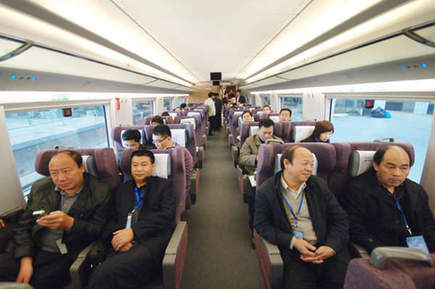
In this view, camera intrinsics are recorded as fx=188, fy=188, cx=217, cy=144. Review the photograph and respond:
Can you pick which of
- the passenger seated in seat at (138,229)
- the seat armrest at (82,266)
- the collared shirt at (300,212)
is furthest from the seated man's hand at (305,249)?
the seat armrest at (82,266)

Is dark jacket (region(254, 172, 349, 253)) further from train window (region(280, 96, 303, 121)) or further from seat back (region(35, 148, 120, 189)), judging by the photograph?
train window (region(280, 96, 303, 121))

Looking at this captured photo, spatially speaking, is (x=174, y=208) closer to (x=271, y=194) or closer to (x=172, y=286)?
(x=172, y=286)

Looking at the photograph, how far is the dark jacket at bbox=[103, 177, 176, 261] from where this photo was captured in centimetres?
185

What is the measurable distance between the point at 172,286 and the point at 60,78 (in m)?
3.17

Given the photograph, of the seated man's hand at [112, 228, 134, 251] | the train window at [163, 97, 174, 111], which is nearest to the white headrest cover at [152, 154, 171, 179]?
the seated man's hand at [112, 228, 134, 251]

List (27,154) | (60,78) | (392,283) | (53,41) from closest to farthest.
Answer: (392,283) < (53,41) < (60,78) < (27,154)

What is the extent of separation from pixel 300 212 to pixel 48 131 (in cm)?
464

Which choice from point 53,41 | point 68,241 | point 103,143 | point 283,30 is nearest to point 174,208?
point 68,241

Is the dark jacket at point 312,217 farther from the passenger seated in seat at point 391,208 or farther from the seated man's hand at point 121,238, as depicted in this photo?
the seated man's hand at point 121,238

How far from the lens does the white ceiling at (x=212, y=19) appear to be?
2240 mm

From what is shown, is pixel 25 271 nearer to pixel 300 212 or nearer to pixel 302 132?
pixel 300 212

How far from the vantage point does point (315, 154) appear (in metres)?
2.16

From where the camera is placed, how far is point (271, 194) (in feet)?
6.05

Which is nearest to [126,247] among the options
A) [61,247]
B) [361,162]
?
[61,247]
